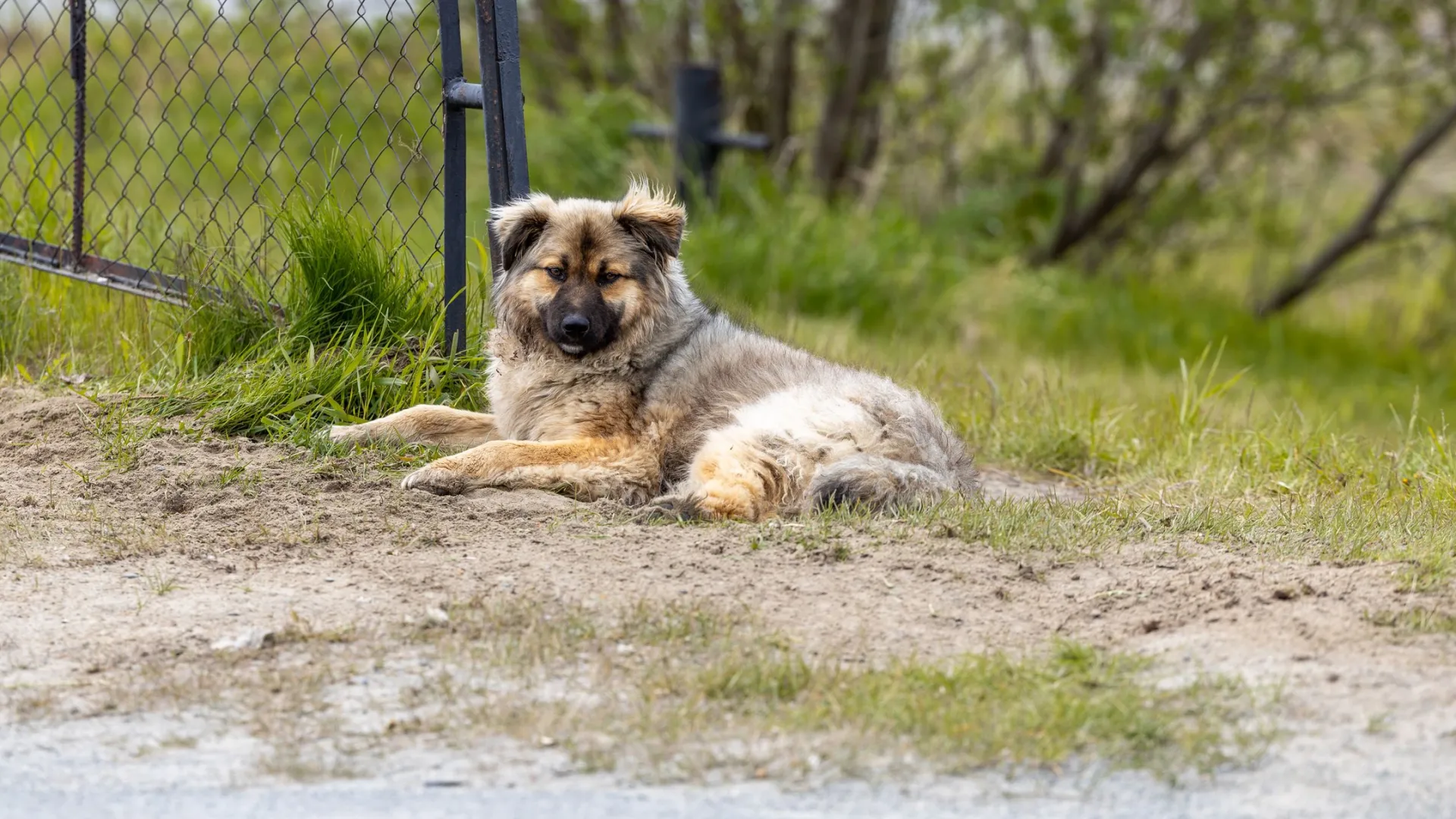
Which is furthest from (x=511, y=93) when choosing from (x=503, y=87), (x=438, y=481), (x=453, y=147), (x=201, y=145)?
(x=201, y=145)

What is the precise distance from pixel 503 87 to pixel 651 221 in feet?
2.33

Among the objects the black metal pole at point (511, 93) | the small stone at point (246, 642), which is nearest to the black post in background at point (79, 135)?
the black metal pole at point (511, 93)

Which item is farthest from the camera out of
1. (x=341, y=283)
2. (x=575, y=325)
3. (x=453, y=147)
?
(x=341, y=283)

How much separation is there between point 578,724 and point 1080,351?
7.47 metres

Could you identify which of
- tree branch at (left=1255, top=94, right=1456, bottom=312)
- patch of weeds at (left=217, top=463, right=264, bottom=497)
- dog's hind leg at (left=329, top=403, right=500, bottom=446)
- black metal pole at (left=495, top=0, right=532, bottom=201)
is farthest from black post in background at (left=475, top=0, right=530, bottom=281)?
tree branch at (left=1255, top=94, right=1456, bottom=312)

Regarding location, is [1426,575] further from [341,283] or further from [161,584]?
[341,283]

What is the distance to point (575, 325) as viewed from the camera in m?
5.03

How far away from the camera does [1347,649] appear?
3459 millimetres

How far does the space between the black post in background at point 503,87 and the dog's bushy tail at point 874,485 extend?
5.13 feet

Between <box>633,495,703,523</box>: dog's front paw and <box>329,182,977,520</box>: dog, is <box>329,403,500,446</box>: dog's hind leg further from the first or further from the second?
<box>633,495,703,523</box>: dog's front paw

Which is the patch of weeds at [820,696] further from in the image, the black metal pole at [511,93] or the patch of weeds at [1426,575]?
the black metal pole at [511,93]

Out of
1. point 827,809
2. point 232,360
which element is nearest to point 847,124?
point 232,360

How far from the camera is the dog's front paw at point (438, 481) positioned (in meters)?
4.74

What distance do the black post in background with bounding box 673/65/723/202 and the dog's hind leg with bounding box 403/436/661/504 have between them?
4.99 metres
